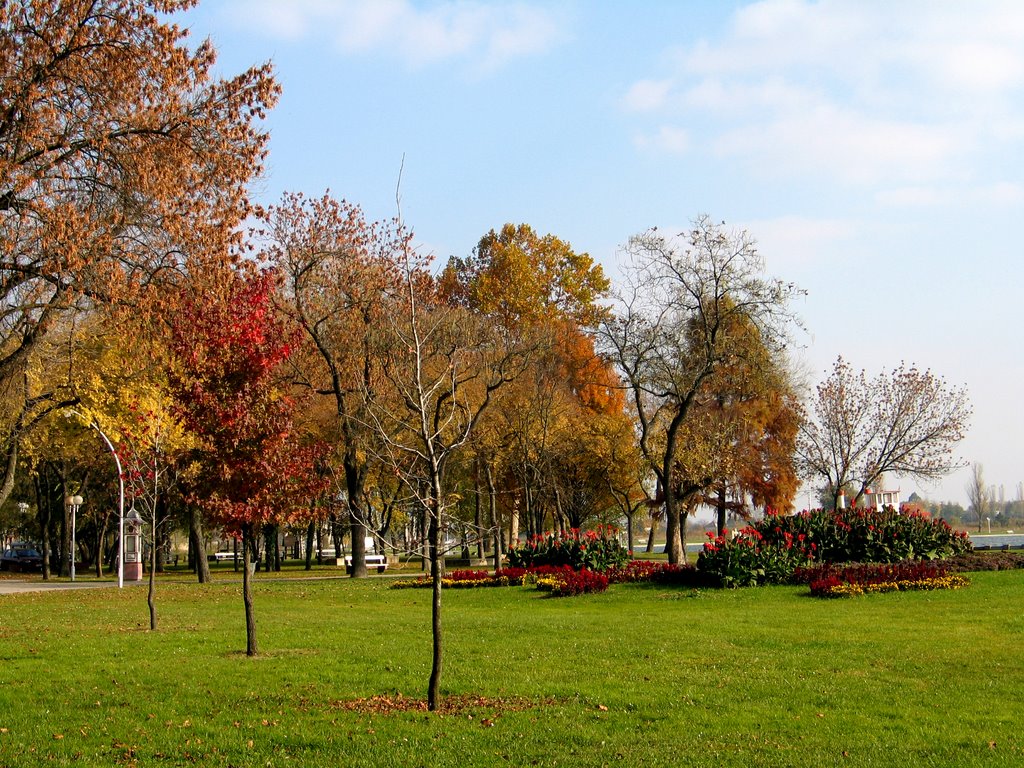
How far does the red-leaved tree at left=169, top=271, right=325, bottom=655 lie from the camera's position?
479 inches

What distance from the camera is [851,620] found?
14992mm

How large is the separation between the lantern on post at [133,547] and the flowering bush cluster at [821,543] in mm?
18446

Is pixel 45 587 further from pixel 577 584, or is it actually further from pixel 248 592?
pixel 248 592

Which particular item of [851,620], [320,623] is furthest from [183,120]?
[851,620]

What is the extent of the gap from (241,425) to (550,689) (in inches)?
200

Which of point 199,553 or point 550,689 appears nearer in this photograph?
point 550,689

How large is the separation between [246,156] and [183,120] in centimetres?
99

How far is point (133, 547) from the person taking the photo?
4262 centimetres

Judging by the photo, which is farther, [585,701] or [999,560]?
[999,560]

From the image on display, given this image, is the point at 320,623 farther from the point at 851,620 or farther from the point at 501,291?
the point at 501,291

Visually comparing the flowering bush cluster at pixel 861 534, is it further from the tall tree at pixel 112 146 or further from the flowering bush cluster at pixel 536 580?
the tall tree at pixel 112 146

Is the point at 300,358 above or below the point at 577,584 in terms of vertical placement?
above

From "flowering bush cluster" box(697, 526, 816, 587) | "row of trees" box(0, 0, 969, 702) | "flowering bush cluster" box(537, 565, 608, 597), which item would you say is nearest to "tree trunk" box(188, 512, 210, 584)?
"row of trees" box(0, 0, 969, 702)

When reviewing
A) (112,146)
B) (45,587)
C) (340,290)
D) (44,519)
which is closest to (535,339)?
(340,290)
